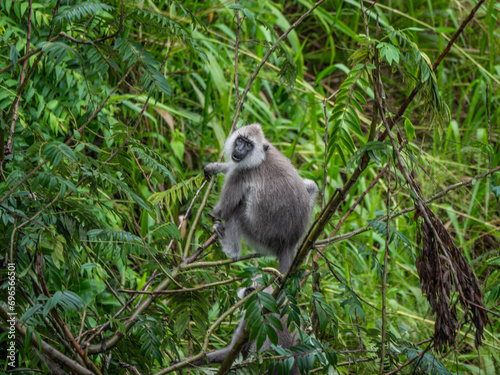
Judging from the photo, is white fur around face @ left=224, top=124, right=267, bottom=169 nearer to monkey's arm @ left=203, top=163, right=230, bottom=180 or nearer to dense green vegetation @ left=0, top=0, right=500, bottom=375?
monkey's arm @ left=203, top=163, right=230, bottom=180

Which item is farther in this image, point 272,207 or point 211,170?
point 211,170

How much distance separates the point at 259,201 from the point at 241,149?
438 millimetres

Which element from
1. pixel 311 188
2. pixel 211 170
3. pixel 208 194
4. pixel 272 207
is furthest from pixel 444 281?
pixel 311 188

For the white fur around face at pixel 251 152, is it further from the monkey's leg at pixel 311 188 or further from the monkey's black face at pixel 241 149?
the monkey's leg at pixel 311 188

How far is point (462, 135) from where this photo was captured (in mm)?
6680

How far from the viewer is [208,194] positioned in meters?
3.12

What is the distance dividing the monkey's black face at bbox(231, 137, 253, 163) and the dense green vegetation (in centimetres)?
39

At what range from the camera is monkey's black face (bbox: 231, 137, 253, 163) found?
376 cm

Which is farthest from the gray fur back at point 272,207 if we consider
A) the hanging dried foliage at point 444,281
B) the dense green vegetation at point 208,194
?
the hanging dried foliage at point 444,281

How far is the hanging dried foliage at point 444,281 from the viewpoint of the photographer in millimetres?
1850

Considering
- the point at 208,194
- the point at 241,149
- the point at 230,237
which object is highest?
the point at 241,149

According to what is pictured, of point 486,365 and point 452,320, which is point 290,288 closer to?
point 452,320

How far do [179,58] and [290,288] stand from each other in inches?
170

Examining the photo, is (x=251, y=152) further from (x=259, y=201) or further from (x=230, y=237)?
(x=230, y=237)
